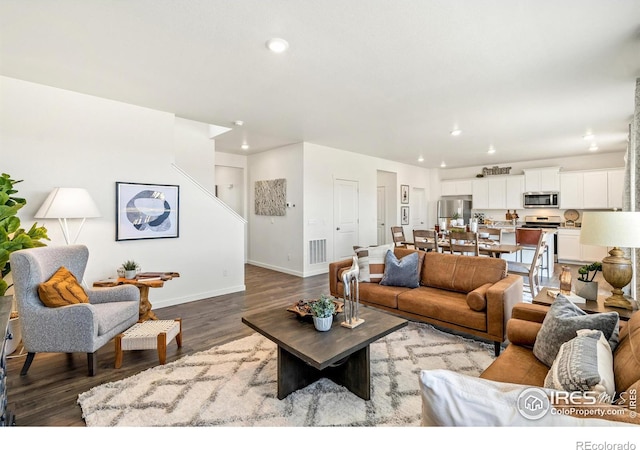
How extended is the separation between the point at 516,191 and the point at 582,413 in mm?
8522

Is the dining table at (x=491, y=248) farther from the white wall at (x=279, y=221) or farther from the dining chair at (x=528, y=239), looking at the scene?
the white wall at (x=279, y=221)

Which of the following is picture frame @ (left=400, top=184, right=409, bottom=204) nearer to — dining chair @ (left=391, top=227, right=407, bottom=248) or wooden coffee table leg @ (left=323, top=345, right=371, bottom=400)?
dining chair @ (left=391, top=227, right=407, bottom=248)

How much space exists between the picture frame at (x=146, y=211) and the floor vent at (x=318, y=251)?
8.50 ft

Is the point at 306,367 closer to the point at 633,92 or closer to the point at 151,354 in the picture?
the point at 151,354

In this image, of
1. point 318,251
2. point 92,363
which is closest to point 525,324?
point 92,363

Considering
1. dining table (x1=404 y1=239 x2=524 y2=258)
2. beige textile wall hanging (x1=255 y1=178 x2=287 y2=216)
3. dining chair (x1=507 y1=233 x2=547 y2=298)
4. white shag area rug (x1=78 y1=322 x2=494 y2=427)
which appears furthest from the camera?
beige textile wall hanging (x1=255 y1=178 x2=287 y2=216)

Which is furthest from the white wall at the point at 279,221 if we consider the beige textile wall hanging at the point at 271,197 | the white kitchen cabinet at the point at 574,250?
the white kitchen cabinet at the point at 574,250

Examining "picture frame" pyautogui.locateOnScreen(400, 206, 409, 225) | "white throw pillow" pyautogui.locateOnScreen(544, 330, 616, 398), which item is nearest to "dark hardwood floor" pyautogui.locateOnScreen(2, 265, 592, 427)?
"white throw pillow" pyautogui.locateOnScreen(544, 330, 616, 398)

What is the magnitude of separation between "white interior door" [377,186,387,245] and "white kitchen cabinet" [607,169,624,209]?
16.1 ft

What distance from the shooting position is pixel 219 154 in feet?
22.3

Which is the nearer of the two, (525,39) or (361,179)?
(525,39)

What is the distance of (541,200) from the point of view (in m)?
7.54

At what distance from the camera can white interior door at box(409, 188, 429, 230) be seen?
9039mm
